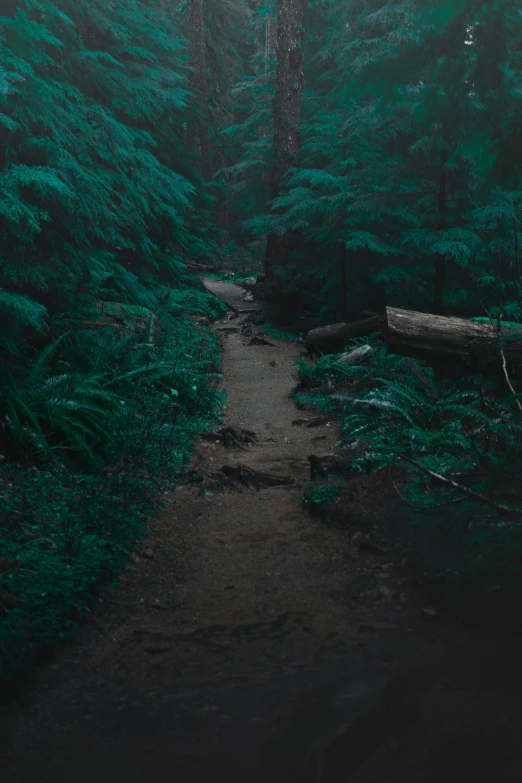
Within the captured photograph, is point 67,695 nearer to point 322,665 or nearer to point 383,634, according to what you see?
point 322,665

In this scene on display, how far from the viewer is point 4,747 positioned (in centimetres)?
271

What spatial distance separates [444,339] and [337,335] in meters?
4.43

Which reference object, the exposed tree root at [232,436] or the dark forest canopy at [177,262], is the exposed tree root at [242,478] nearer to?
the dark forest canopy at [177,262]

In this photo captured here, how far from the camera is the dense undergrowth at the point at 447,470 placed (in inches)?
145

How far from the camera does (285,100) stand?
15.6m

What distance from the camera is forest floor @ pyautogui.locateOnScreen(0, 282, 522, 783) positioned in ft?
8.40

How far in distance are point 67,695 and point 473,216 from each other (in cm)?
978

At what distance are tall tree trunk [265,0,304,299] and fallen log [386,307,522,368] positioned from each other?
309 inches

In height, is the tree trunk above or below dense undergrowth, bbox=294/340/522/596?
above

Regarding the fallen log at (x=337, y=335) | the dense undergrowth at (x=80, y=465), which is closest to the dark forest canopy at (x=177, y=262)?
the dense undergrowth at (x=80, y=465)

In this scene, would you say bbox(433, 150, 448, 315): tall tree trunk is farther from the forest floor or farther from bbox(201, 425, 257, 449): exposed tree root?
the forest floor

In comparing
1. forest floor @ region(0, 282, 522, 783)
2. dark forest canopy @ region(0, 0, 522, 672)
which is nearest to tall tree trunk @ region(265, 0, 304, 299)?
dark forest canopy @ region(0, 0, 522, 672)

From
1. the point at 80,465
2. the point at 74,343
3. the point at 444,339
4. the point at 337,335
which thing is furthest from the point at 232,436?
the point at 337,335

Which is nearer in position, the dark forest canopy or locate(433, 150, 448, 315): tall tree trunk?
the dark forest canopy
